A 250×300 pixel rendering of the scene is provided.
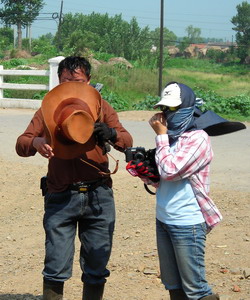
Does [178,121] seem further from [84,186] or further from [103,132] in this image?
[84,186]

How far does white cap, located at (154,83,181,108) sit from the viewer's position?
12.5ft

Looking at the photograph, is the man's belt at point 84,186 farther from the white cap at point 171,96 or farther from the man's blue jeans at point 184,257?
the white cap at point 171,96

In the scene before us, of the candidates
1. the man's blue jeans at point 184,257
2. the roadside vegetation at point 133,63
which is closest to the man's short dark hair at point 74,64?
the man's blue jeans at point 184,257

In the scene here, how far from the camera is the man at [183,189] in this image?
379 cm

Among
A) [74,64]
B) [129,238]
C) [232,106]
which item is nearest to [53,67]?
[232,106]

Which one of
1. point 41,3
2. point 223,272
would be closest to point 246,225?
point 223,272

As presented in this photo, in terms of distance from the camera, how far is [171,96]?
381 centimetres

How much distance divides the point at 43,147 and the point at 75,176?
318mm

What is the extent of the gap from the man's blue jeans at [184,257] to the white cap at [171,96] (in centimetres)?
69

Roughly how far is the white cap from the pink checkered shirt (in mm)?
180

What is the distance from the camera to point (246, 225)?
6.93 m

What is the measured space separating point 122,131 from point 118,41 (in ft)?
234

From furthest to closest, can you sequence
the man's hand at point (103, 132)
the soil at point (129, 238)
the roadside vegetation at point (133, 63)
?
1. the roadside vegetation at point (133, 63)
2. the soil at point (129, 238)
3. the man's hand at point (103, 132)

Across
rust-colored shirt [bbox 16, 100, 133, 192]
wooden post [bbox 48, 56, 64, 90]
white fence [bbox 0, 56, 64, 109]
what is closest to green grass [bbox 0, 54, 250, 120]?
white fence [bbox 0, 56, 64, 109]
